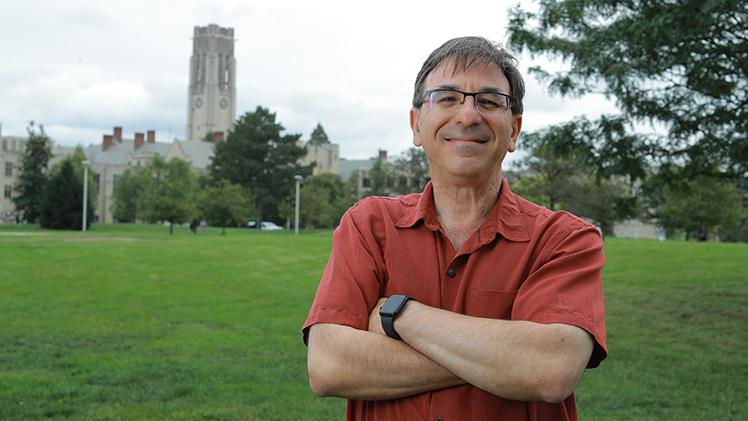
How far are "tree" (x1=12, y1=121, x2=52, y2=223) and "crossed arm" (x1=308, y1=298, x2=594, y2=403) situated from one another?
58503 mm

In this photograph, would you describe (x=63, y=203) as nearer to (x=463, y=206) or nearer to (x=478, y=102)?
(x=463, y=206)

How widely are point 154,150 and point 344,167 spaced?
38.6 metres

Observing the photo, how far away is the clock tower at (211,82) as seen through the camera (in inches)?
5167

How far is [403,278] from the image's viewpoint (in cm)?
225

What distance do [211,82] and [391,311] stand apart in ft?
456

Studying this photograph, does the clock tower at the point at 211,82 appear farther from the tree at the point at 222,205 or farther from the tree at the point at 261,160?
the tree at the point at 222,205

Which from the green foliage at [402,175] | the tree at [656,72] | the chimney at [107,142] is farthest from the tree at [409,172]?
the chimney at [107,142]

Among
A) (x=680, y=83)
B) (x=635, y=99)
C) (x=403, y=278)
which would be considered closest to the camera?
(x=403, y=278)

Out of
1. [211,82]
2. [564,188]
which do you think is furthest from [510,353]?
[211,82]

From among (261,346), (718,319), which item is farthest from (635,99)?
(261,346)

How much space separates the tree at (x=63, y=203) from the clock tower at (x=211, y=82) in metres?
86.8

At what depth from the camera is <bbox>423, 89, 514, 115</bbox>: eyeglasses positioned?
2209 millimetres

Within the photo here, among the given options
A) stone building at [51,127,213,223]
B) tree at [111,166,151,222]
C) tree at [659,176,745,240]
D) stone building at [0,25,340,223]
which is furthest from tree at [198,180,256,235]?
stone building at [51,127,213,223]

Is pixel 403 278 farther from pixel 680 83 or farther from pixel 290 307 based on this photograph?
pixel 290 307
